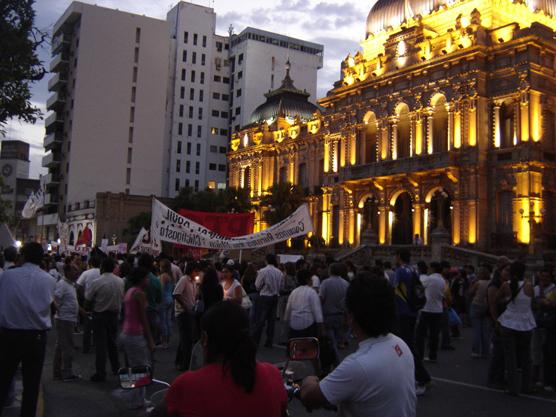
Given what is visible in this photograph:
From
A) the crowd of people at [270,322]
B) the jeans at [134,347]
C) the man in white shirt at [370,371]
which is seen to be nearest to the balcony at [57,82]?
the crowd of people at [270,322]

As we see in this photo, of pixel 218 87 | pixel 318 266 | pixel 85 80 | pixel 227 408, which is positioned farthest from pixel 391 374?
pixel 218 87

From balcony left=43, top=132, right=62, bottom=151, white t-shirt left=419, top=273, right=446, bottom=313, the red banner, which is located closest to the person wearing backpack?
white t-shirt left=419, top=273, right=446, bottom=313

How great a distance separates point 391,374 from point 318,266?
40.0 feet

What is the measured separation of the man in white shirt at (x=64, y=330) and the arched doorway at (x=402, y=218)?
31.0m

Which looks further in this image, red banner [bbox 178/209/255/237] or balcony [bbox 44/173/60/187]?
balcony [bbox 44/173/60/187]

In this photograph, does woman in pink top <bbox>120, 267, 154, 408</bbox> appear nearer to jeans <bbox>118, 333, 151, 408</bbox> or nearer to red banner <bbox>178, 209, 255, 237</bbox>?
jeans <bbox>118, 333, 151, 408</bbox>

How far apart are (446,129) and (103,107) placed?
138 ft

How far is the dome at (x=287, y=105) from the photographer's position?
5625 centimetres

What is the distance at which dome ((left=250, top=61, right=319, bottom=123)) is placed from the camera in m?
56.2

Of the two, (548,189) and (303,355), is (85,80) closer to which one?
(548,189)

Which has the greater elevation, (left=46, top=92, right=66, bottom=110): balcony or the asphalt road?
(left=46, top=92, right=66, bottom=110): balcony

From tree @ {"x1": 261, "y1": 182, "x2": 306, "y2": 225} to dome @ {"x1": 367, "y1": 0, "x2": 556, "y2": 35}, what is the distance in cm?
1364

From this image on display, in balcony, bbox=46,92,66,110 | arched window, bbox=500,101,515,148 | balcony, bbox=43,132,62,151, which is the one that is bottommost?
arched window, bbox=500,101,515,148

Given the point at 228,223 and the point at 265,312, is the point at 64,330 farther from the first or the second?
the point at 228,223
